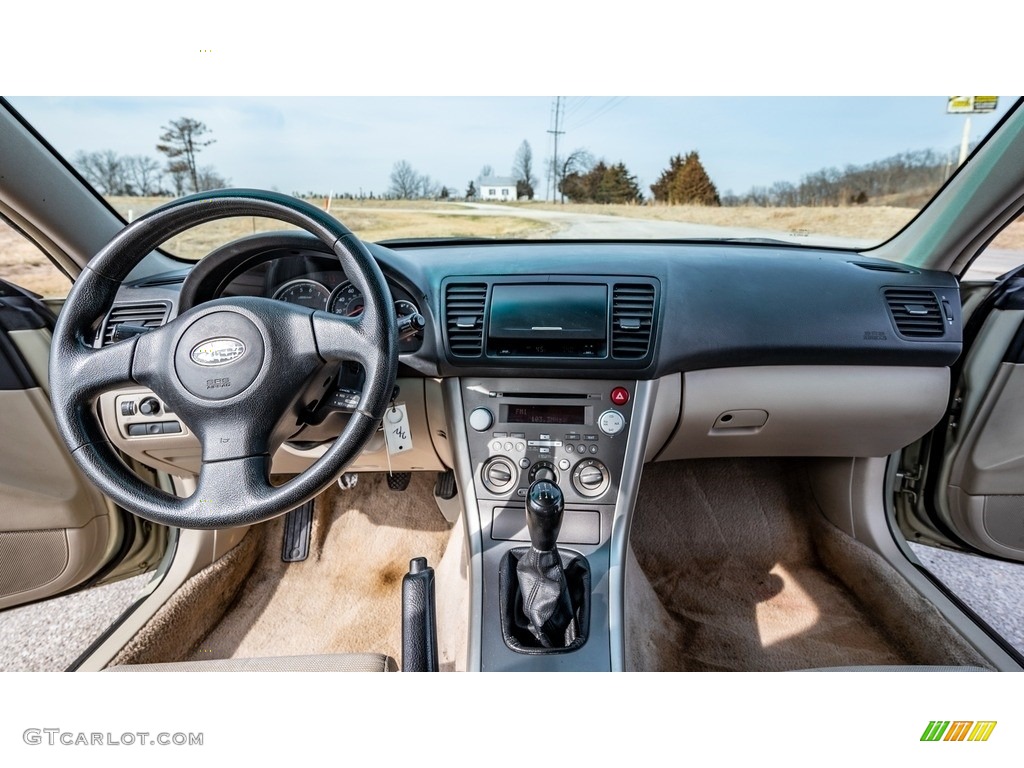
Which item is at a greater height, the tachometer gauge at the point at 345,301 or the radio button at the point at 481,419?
the tachometer gauge at the point at 345,301

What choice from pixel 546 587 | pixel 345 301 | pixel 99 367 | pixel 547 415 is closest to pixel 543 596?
pixel 546 587

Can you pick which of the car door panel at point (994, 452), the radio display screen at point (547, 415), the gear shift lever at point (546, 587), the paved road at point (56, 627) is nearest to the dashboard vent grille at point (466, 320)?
the radio display screen at point (547, 415)

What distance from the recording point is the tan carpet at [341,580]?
7.02ft

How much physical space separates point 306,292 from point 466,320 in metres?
0.45

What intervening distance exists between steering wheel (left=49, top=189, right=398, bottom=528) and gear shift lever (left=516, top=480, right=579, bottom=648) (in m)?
0.57

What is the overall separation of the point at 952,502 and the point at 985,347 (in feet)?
1.86

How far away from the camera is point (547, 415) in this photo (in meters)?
1.77

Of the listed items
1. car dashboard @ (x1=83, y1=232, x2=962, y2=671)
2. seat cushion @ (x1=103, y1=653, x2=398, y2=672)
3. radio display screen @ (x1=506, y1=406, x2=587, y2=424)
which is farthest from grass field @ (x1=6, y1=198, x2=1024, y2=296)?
seat cushion @ (x1=103, y1=653, x2=398, y2=672)

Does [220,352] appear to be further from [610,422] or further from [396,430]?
[610,422]

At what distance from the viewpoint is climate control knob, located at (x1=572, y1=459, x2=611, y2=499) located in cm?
176

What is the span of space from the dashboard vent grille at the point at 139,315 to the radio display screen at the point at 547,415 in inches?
39.7

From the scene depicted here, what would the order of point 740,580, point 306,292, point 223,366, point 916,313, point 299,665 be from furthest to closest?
point 740,580 → point 916,313 → point 306,292 → point 299,665 → point 223,366

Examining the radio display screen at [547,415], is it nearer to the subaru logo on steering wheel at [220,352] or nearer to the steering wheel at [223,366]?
the steering wheel at [223,366]

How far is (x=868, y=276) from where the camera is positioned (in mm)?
1871
